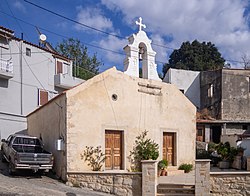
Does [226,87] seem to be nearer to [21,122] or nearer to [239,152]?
[239,152]

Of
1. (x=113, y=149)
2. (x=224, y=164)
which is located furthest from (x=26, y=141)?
(x=224, y=164)

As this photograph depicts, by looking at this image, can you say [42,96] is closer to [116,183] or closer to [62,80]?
[62,80]

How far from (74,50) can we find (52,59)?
1481 centimetres

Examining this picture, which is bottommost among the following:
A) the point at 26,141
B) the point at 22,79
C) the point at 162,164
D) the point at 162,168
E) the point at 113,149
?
the point at 162,168

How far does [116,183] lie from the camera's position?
12.0 meters

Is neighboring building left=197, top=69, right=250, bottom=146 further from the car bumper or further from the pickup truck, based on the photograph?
the car bumper

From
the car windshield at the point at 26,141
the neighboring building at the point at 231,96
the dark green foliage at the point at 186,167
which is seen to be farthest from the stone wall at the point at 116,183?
the neighboring building at the point at 231,96

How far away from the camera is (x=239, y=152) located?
1795 cm

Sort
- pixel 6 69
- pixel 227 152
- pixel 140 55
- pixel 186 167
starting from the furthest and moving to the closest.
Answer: pixel 6 69, pixel 227 152, pixel 186 167, pixel 140 55

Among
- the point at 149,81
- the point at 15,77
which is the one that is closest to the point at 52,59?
the point at 15,77

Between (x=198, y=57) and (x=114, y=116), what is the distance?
37603 millimetres

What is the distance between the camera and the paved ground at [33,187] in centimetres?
1049

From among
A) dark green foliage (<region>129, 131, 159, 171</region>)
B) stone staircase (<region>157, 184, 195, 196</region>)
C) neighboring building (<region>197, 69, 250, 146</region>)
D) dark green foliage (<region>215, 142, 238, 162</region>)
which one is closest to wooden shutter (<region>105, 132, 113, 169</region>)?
dark green foliage (<region>129, 131, 159, 171</region>)

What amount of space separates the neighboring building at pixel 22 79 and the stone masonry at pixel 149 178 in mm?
14270
